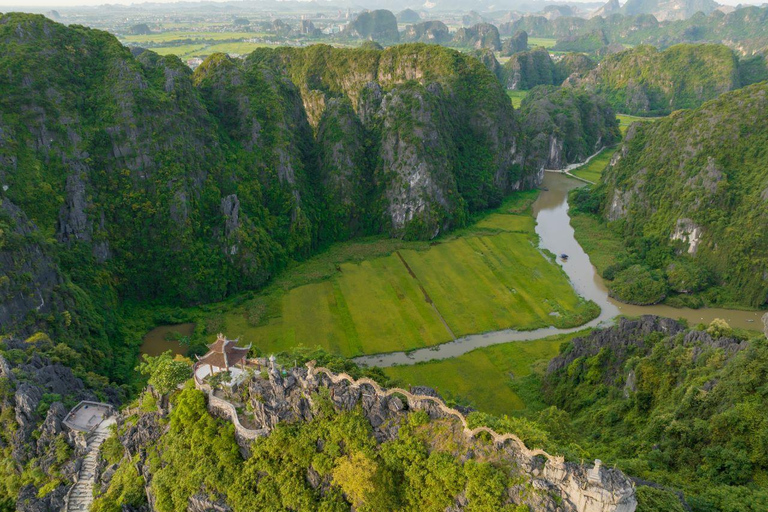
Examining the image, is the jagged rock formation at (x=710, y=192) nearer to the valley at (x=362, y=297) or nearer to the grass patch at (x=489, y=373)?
the valley at (x=362, y=297)

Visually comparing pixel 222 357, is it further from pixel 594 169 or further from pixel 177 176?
pixel 594 169

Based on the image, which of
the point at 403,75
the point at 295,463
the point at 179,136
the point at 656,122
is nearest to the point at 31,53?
the point at 179,136

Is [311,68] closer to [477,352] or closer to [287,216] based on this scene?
[287,216]

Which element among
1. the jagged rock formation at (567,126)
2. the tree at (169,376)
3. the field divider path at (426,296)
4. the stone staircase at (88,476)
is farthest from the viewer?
the jagged rock formation at (567,126)

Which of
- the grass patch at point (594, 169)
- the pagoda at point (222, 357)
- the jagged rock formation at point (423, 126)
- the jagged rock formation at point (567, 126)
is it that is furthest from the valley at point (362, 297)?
the grass patch at point (594, 169)

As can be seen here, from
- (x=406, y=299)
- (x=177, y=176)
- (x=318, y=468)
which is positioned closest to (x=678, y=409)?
(x=318, y=468)

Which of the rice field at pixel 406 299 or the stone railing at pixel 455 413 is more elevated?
the stone railing at pixel 455 413

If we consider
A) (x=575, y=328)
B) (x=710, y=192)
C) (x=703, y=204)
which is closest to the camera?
(x=575, y=328)

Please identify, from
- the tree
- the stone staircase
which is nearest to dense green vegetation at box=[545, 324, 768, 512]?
the tree
